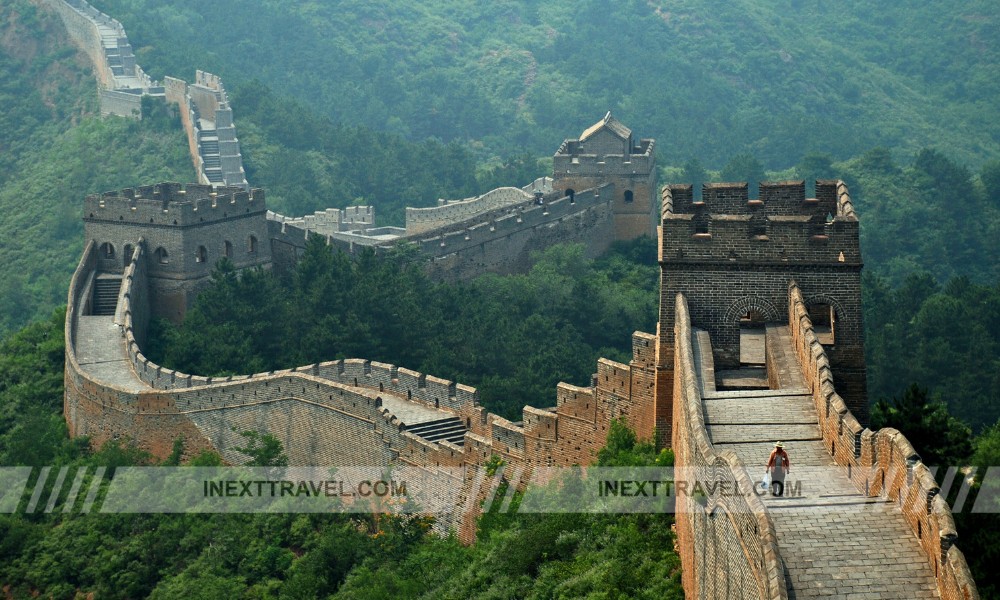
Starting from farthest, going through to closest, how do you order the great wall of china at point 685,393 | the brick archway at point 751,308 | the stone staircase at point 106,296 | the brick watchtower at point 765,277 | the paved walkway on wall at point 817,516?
the stone staircase at point 106,296 < the brick archway at point 751,308 < the brick watchtower at point 765,277 < the great wall of china at point 685,393 < the paved walkway on wall at point 817,516

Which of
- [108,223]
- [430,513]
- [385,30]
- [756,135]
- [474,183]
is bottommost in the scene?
[430,513]

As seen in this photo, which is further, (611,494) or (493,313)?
(493,313)

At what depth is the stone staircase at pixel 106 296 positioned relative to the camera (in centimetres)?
4269

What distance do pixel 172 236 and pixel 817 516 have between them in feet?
96.2

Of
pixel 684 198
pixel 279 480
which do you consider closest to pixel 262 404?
pixel 279 480

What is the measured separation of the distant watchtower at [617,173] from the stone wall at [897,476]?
124 ft

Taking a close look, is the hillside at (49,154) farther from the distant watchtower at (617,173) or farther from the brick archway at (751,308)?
the brick archway at (751,308)

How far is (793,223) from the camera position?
77.8 feet

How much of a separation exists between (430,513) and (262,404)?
527 centimetres

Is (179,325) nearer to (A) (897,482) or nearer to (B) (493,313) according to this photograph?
(B) (493,313)

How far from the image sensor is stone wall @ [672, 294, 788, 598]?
48.0 ft

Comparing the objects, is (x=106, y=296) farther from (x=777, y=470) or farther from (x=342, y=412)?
(x=777, y=470)

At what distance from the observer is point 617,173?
57812mm

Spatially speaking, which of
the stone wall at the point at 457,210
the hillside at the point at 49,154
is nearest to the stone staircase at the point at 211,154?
the hillside at the point at 49,154
